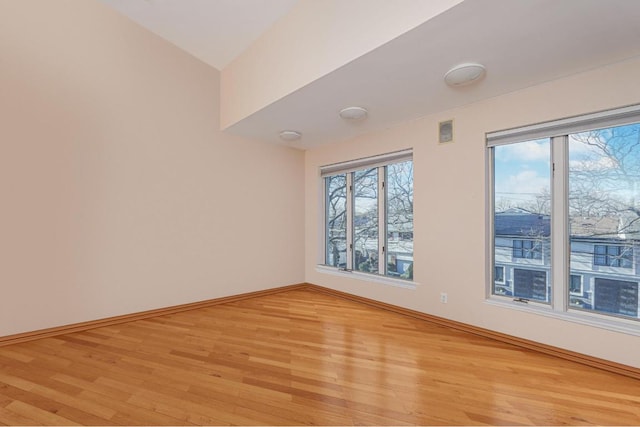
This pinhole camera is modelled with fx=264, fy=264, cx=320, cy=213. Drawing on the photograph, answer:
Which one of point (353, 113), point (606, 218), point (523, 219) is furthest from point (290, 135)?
point (606, 218)

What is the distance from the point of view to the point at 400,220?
3.45m

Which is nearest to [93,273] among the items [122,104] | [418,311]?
[122,104]

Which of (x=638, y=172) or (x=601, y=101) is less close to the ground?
(x=601, y=101)

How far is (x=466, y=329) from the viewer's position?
2646 millimetres

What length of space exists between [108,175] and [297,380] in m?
2.77

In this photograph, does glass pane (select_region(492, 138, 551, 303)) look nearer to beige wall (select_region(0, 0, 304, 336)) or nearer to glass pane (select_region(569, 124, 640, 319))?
glass pane (select_region(569, 124, 640, 319))

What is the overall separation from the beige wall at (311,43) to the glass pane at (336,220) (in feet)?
5.79

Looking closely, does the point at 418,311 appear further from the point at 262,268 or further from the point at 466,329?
the point at 262,268

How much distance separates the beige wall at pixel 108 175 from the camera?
2.38 m

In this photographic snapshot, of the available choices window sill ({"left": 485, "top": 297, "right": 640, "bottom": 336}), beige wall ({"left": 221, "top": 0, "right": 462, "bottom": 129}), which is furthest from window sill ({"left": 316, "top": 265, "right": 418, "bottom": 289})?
beige wall ({"left": 221, "top": 0, "right": 462, "bottom": 129})

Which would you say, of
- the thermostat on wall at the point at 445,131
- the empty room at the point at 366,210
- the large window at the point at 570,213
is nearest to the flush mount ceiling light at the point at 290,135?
the empty room at the point at 366,210

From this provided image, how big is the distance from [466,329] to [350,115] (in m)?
2.55

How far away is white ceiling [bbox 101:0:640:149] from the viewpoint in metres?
1.53

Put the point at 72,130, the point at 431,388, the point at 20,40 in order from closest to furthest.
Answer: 1. the point at 431,388
2. the point at 20,40
3. the point at 72,130
